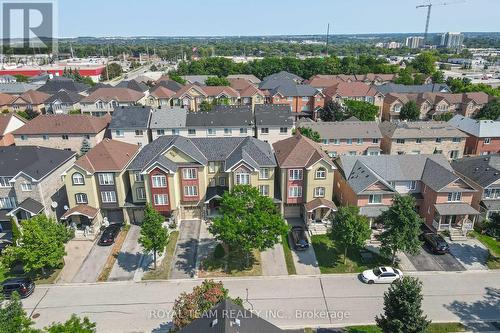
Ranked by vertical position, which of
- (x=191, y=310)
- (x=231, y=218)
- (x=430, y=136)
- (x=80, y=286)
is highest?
(x=430, y=136)

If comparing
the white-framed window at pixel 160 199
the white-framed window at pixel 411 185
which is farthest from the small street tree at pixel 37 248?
the white-framed window at pixel 411 185

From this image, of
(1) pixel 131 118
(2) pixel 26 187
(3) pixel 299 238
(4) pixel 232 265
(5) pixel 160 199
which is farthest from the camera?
(1) pixel 131 118

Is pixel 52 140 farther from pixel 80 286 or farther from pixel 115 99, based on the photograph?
pixel 80 286

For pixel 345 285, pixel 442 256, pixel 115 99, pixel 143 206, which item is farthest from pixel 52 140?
pixel 442 256

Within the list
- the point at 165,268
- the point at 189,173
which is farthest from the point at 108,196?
the point at 165,268

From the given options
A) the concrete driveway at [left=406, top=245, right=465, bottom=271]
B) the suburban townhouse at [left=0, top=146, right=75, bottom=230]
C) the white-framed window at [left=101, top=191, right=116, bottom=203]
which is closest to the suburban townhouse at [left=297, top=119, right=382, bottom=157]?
the concrete driveway at [left=406, top=245, right=465, bottom=271]

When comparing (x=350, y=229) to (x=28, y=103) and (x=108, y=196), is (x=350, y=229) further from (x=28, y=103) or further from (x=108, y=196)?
(x=28, y=103)
